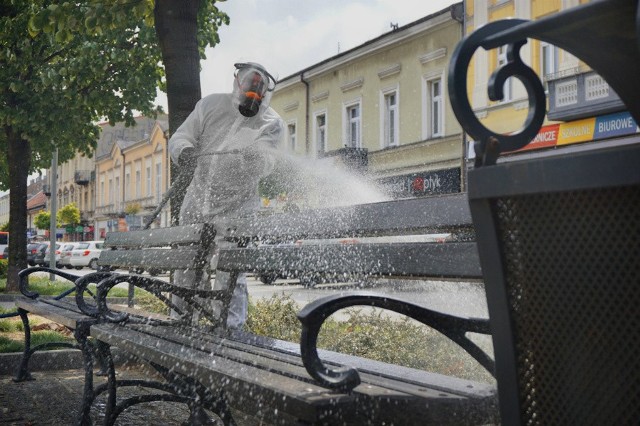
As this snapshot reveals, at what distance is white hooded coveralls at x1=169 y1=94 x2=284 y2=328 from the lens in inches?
225

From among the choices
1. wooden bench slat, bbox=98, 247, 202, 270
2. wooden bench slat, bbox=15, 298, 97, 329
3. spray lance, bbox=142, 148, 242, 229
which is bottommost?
wooden bench slat, bbox=15, 298, 97, 329

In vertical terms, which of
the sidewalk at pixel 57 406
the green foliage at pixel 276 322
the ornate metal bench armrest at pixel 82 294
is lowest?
the sidewalk at pixel 57 406

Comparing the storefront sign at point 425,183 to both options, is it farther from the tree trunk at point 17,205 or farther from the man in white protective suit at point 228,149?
the man in white protective suit at point 228,149

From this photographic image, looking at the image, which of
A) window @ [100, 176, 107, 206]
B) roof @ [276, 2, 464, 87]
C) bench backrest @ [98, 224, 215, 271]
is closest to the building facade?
roof @ [276, 2, 464, 87]

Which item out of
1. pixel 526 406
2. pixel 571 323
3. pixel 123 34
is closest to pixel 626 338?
pixel 571 323

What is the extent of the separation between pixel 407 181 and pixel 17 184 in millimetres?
14494

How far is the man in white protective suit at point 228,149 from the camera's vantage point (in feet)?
18.4

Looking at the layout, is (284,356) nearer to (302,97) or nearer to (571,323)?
(571,323)

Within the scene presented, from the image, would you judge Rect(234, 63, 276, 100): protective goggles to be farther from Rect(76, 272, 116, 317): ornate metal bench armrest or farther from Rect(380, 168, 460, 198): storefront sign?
Rect(380, 168, 460, 198): storefront sign

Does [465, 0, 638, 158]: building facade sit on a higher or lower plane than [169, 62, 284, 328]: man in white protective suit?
higher

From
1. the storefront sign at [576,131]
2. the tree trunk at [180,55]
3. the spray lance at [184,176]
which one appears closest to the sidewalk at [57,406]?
the spray lance at [184,176]

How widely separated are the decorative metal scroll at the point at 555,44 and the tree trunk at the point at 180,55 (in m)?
6.37

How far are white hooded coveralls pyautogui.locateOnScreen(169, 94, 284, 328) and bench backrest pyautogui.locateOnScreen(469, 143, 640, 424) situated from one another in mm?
4187

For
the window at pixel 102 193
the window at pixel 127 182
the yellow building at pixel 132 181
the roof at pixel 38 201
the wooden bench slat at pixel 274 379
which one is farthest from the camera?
the roof at pixel 38 201
